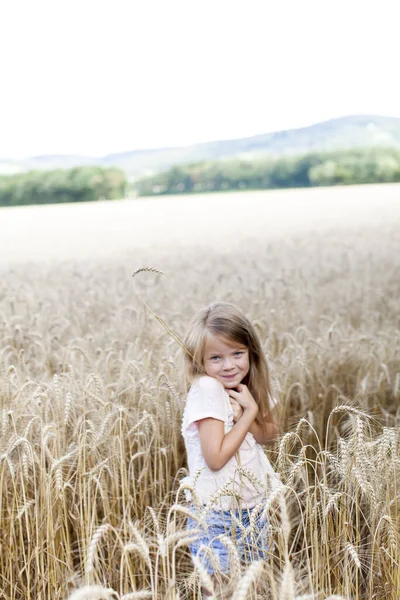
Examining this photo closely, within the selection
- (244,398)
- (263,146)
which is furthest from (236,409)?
(263,146)

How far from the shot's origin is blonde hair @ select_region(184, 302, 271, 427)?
2.21 metres

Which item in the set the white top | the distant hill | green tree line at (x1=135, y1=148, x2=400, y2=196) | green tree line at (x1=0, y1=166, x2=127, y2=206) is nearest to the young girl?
the white top

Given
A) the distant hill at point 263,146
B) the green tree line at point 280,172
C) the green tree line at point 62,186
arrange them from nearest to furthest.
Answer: the distant hill at point 263,146 < the green tree line at point 62,186 < the green tree line at point 280,172

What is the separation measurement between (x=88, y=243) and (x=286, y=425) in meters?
7.58

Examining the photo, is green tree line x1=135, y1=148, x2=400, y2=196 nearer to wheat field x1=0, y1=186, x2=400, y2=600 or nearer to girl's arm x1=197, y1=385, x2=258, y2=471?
wheat field x1=0, y1=186, x2=400, y2=600

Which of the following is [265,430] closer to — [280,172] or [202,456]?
[202,456]

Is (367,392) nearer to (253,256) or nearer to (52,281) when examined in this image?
(52,281)

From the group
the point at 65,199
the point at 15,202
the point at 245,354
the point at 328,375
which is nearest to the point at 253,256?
the point at 328,375

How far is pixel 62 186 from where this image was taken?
1814 cm

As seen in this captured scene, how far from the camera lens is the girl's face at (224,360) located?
7.23ft

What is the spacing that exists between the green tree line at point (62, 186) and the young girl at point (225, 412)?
556 inches

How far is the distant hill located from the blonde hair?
12568 millimetres

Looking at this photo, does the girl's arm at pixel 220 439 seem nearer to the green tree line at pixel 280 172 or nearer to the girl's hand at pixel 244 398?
the girl's hand at pixel 244 398

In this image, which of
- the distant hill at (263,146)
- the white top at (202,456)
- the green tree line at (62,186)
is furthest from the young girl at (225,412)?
the green tree line at (62,186)
